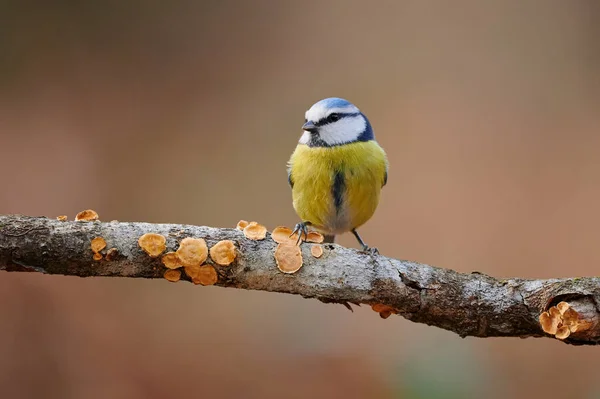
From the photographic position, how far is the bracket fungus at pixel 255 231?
3.51 feet

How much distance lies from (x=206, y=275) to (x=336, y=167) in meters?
0.48

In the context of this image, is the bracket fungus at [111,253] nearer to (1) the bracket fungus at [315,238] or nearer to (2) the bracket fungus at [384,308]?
(1) the bracket fungus at [315,238]

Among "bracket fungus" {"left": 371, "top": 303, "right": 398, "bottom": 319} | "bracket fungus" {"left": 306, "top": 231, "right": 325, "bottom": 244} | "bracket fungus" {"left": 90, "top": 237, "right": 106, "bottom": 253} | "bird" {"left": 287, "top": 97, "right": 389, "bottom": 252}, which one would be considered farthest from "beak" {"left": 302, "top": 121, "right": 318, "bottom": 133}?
"bracket fungus" {"left": 90, "top": 237, "right": 106, "bottom": 253}

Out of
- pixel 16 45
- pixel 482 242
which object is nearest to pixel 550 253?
pixel 482 242

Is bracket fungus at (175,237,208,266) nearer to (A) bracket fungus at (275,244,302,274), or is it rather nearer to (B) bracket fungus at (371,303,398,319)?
(A) bracket fungus at (275,244,302,274)

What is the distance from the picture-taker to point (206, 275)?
3.39 feet

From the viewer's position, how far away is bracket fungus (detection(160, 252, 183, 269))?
1014mm

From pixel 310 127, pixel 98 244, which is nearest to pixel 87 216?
pixel 98 244

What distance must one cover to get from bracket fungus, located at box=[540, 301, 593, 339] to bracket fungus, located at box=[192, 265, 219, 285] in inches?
20.7

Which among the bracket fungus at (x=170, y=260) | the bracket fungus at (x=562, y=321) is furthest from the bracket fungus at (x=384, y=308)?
the bracket fungus at (x=170, y=260)

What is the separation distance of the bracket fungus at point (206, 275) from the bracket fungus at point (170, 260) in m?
0.04

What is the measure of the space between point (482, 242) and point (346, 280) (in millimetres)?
1308

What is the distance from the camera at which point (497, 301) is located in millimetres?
1104

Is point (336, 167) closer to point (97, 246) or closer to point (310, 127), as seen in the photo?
point (310, 127)
